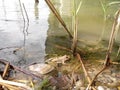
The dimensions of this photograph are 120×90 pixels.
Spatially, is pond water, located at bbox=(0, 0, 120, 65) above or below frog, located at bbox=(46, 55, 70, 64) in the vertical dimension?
above

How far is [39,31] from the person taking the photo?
5.22 m

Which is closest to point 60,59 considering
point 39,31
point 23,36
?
point 23,36

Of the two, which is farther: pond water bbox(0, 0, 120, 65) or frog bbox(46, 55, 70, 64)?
pond water bbox(0, 0, 120, 65)

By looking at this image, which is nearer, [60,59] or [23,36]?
[60,59]

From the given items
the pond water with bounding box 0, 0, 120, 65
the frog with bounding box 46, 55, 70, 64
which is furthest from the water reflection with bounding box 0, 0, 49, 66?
the frog with bounding box 46, 55, 70, 64

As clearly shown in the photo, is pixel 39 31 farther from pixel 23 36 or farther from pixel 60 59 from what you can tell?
pixel 60 59

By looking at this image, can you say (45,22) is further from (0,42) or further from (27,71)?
(27,71)

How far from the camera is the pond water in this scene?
414 centimetres

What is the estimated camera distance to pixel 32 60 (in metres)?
3.88

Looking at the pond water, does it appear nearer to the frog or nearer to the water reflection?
the water reflection

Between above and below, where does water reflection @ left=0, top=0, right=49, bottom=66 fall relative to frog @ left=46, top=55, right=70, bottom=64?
above

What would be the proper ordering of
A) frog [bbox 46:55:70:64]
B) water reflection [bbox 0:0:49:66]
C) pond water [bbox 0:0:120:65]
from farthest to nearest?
1. pond water [bbox 0:0:120:65]
2. water reflection [bbox 0:0:49:66]
3. frog [bbox 46:55:70:64]

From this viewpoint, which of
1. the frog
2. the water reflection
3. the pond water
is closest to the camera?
the frog

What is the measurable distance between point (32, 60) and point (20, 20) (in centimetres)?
223
